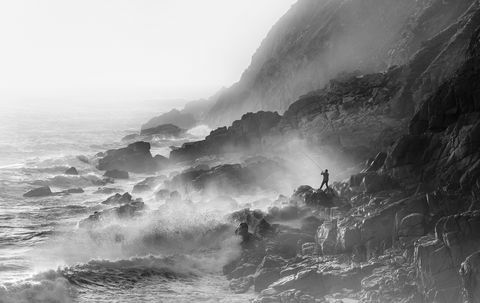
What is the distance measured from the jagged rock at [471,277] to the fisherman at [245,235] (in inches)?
498

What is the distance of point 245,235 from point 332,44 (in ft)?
164

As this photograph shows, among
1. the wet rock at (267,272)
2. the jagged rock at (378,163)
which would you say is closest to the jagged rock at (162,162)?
the jagged rock at (378,163)

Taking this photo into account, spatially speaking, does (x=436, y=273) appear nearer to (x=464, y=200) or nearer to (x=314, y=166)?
(x=464, y=200)

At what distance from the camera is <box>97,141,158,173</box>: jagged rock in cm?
5738

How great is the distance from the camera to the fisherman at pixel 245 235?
28634 mm

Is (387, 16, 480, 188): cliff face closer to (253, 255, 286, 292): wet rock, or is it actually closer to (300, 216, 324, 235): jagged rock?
(300, 216, 324, 235): jagged rock

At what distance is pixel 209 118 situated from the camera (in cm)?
9325

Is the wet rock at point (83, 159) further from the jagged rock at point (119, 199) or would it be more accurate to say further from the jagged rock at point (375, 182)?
the jagged rock at point (375, 182)

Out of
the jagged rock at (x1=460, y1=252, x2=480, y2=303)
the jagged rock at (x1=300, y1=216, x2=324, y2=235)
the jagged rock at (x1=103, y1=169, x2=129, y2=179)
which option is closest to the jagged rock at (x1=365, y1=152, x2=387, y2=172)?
the jagged rock at (x1=300, y1=216, x2=324, y2=235)

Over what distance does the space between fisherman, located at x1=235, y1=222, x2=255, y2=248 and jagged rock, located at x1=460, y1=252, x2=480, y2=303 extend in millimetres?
12650

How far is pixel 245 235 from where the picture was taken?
29.3 meters

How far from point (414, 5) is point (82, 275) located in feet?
181

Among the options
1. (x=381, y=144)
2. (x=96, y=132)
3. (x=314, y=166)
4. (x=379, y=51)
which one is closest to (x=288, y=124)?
(x=314, y=166)

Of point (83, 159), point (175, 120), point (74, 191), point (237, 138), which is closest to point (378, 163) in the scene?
point (237, 138)
